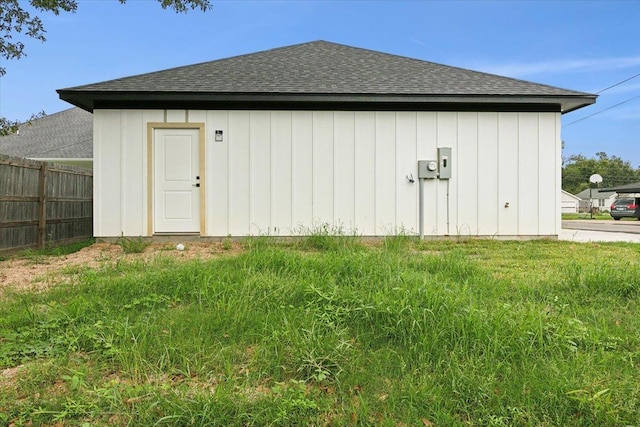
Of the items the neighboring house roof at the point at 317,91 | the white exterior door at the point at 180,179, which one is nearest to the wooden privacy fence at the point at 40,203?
the neighboring house roof at the point at 317,91

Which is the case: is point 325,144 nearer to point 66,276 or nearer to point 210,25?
point 66,276

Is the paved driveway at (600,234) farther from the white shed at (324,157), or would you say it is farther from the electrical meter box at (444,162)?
the electrical meter box at (444,162)

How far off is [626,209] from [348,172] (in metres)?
21.8

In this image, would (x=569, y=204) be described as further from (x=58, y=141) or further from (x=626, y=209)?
(x=58, y=141)

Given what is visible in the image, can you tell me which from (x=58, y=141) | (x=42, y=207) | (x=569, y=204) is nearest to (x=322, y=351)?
(x=42, y=207)

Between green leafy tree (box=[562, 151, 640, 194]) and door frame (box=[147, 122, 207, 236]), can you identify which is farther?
green leafy tree (box=[562, 151, 640, 194])

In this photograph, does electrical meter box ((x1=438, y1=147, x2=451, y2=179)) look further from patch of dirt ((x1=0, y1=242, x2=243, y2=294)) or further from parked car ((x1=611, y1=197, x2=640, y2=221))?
parked car ((x1=611, y1=197, x2=640, y2=221))

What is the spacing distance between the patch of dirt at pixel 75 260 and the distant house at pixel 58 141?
8180mm

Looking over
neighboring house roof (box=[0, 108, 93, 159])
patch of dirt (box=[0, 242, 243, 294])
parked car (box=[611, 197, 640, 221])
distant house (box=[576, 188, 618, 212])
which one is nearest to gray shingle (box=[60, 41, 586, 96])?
patch of dirt (box=[0, 242, 243, 294])

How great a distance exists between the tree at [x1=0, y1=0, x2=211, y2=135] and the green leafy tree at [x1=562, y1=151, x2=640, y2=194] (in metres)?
64.1

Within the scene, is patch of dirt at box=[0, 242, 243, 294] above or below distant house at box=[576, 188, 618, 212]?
below

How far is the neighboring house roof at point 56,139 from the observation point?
13078 millimetres

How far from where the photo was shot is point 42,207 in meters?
6.78

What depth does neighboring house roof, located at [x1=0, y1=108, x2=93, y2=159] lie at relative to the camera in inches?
515
